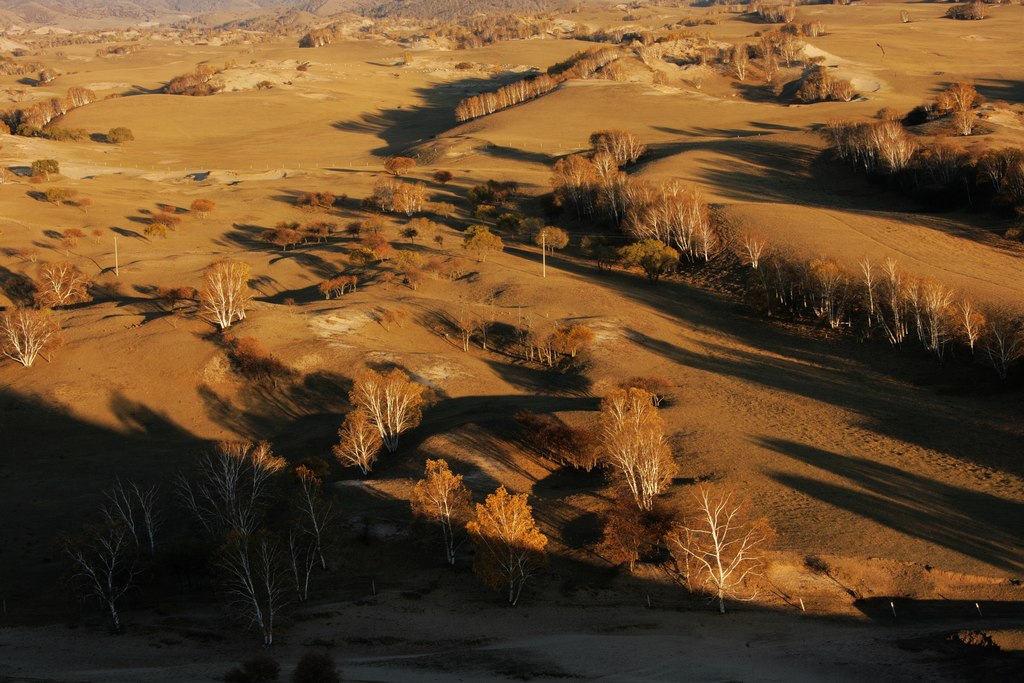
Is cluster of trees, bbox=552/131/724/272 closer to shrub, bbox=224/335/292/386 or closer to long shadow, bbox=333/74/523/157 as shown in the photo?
shrub, bbox=224/335/292/386

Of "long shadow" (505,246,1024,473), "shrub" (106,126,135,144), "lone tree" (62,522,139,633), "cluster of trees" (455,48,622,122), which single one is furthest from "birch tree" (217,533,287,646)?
"shrub" (106,126,135,144)

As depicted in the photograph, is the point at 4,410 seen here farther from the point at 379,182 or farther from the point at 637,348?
the point at 379,182

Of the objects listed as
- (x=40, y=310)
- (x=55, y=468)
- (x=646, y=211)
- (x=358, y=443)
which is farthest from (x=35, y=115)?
(x=358, y=443)

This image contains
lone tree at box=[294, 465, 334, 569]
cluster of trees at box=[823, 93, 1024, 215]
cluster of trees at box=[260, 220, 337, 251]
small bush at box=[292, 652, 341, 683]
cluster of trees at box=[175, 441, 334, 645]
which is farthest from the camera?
cluster of trees at box=[260, 220, 337, 251]

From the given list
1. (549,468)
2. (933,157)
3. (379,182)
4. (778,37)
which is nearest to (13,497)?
(549,468)

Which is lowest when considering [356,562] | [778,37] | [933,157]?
[356,562]

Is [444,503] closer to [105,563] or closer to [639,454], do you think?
[639,454]
